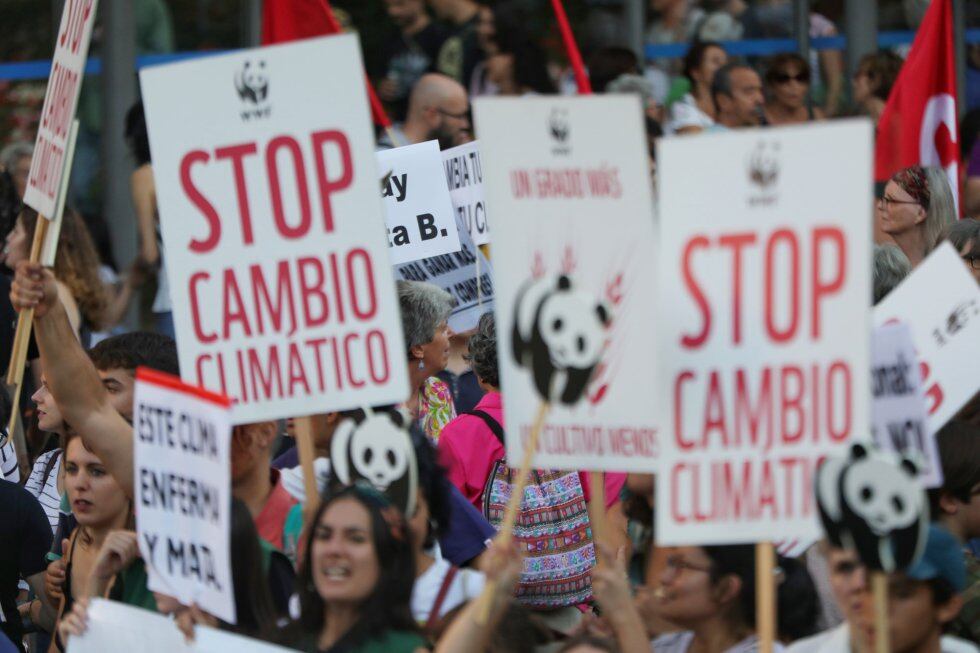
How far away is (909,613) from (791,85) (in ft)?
21.9

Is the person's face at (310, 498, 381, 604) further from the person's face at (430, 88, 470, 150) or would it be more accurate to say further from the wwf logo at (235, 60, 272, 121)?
the person's face at (430, 88, 470, 150)

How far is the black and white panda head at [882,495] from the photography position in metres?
3.58

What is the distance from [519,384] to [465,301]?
3073 millimetres

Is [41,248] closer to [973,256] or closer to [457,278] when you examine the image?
[457,278]

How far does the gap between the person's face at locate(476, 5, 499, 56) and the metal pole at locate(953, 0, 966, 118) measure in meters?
2.90

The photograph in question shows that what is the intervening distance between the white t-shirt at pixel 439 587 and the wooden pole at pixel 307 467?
322 millimetres

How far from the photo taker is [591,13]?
40.1ft

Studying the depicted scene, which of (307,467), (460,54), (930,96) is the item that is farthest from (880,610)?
(460,54)

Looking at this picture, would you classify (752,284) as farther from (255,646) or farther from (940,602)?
(255,646)

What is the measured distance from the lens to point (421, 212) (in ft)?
22.2

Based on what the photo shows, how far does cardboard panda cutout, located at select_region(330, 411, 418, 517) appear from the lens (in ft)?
14.0

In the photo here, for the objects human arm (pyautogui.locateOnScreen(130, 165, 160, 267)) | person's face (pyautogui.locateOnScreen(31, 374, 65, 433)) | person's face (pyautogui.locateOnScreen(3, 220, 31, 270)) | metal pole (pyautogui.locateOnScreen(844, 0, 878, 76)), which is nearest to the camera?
person's face (pyautogui.locateOnScreen(31, 374, 65, 433))

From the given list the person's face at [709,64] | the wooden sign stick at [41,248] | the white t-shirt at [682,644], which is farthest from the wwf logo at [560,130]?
the person's face at [709,64]

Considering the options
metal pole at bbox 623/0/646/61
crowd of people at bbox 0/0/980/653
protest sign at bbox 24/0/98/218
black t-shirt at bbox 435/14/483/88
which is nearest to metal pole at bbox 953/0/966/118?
metal pole at bbox 623/0/646/61
